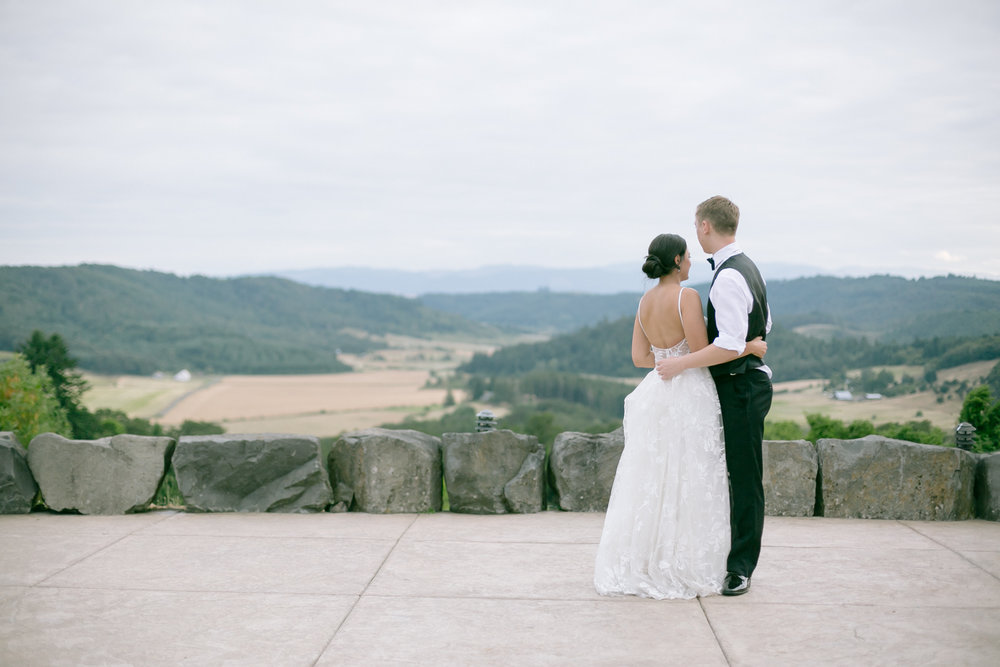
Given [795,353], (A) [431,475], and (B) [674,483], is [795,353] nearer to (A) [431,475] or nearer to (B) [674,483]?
(A) [431,475]

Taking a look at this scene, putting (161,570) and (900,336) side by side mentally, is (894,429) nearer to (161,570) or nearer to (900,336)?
(900,336)

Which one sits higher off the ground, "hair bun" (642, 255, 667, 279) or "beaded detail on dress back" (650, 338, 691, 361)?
"hair bun" (642, 255, 667, 279)

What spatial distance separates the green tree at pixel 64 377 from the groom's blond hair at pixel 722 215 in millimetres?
40382

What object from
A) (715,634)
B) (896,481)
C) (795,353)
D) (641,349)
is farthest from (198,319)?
(715,634)

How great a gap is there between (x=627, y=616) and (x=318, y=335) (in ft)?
389

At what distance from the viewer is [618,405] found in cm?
5875

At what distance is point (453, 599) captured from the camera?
4547 mm

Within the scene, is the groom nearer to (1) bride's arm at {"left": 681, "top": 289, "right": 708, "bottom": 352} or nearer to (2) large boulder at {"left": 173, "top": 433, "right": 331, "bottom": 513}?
(1) bride's arm at {"left": 681, "top": 289, "right": 708, "bottom": 352}

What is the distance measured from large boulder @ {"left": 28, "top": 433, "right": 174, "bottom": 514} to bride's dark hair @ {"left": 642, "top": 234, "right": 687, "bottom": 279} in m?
4.64

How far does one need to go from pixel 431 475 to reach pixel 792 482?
303cm

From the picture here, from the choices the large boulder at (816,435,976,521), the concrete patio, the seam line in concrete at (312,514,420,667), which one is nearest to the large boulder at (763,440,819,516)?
the large boulder at (816,435,976,521)

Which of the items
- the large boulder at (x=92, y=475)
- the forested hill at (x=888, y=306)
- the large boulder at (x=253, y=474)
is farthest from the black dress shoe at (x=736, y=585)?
the large boulder at (x=92, y=475)

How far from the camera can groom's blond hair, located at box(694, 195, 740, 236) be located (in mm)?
4504

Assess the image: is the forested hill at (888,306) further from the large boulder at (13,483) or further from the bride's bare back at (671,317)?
the large boulder at (13,483)
